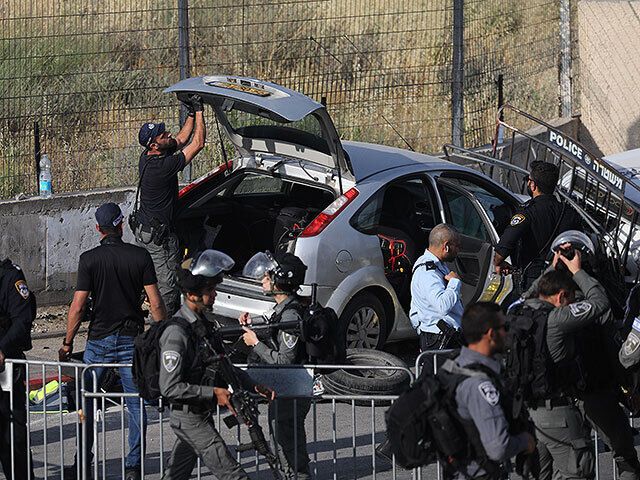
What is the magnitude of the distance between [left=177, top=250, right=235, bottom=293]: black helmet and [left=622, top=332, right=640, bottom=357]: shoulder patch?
2.19 m

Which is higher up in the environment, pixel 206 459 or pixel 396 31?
pixel 396 31

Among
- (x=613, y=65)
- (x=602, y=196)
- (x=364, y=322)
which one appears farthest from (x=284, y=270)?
(x=613, y=65)

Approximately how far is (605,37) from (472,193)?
7.11 m

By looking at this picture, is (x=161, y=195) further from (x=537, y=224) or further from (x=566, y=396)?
(x=566, y=396)

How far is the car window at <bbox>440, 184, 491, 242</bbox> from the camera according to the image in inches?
425

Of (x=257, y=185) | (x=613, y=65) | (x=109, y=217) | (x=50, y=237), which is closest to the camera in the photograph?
(x=109, y=217)

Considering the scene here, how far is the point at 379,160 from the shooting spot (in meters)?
10.6

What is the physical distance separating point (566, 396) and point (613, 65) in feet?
35.3

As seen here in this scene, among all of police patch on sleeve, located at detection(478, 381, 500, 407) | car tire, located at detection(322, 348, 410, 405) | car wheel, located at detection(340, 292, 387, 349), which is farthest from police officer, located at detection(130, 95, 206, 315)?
police patch on sleeve, located at detection(478, 381, 500, 407)

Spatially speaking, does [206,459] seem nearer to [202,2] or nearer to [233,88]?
[233,88]

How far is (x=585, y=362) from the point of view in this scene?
7406 millimetres

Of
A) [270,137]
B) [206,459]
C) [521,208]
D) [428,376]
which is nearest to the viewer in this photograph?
[428,376]

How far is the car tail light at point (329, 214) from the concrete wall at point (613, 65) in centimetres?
801

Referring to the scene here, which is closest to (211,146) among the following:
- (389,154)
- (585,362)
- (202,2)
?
(202,2)
